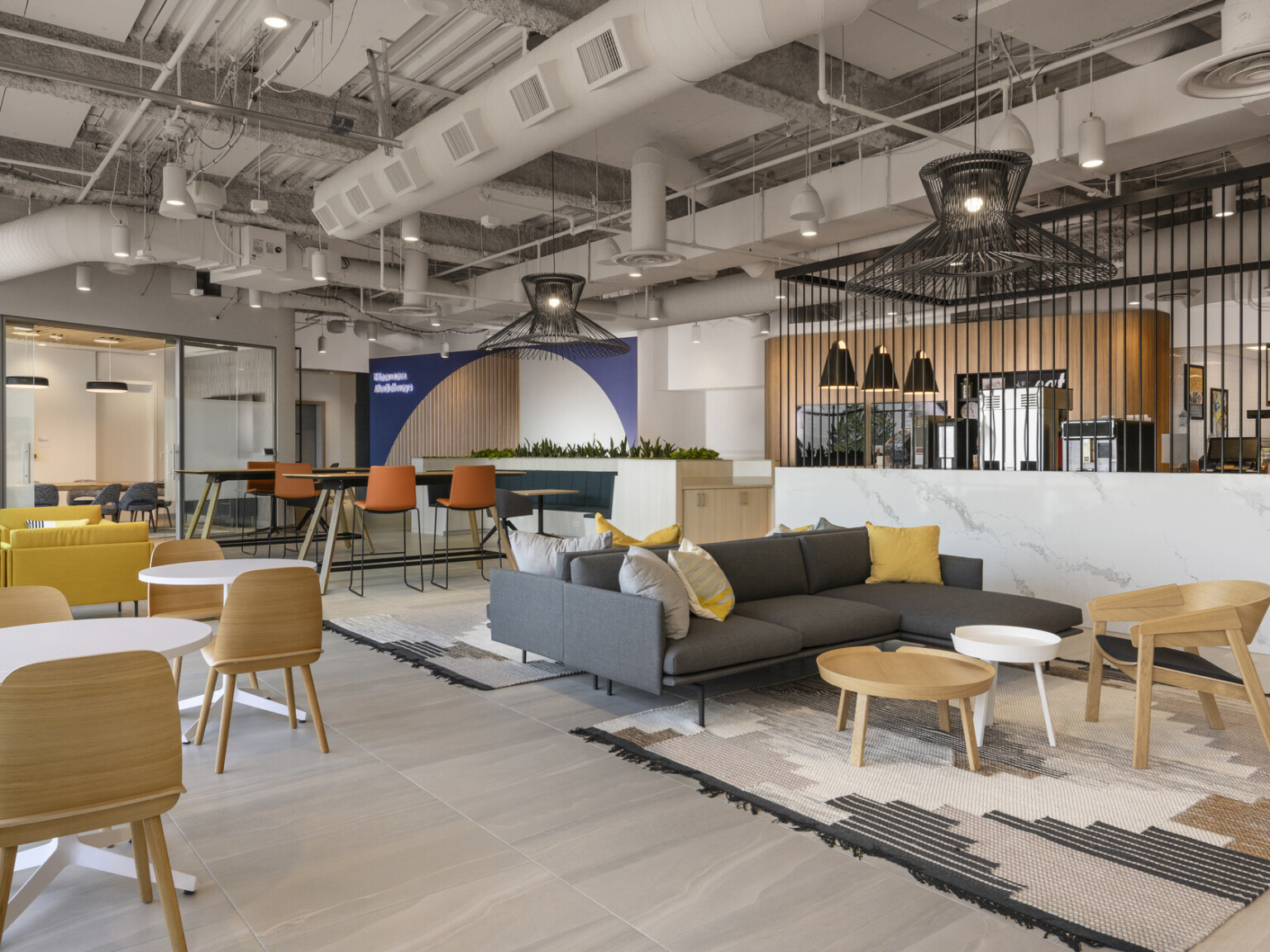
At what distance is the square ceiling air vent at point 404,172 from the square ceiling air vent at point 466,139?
48 centimetres

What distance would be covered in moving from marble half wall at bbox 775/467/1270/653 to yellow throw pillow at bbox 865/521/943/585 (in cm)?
136

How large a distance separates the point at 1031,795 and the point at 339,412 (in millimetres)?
18428

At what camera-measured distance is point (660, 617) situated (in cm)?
408

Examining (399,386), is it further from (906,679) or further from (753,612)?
(906,679)

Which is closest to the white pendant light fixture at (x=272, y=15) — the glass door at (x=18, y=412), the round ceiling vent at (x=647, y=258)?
the round ceiling vent at (x=647, y=258)

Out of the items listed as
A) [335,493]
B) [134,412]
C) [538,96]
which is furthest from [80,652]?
[134,412]

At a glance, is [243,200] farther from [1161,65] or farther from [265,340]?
[1161,65]

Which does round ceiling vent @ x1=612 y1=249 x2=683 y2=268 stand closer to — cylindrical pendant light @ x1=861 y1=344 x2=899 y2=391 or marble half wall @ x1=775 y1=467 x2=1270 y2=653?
marble half wall @ x1=775 y1=467 x2=1270 y2=653

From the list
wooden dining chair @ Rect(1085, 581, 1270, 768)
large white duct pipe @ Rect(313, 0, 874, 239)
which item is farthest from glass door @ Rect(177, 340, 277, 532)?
wooden dining chair @ Rect(1085, 581, 1270, 768)

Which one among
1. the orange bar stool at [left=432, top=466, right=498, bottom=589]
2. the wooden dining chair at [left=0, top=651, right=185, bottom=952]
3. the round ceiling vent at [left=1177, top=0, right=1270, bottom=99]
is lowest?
the wooden dining chair at [left=0, top=651, right=185, bottom=952]

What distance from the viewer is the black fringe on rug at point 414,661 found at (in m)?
4.97

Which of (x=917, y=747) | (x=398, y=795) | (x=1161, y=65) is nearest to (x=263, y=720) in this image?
(x=398, y=795)

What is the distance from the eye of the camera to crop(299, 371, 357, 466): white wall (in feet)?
63.6

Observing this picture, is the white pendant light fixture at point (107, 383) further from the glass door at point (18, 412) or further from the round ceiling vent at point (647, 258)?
the round ceiling vent at point (647, 258)
